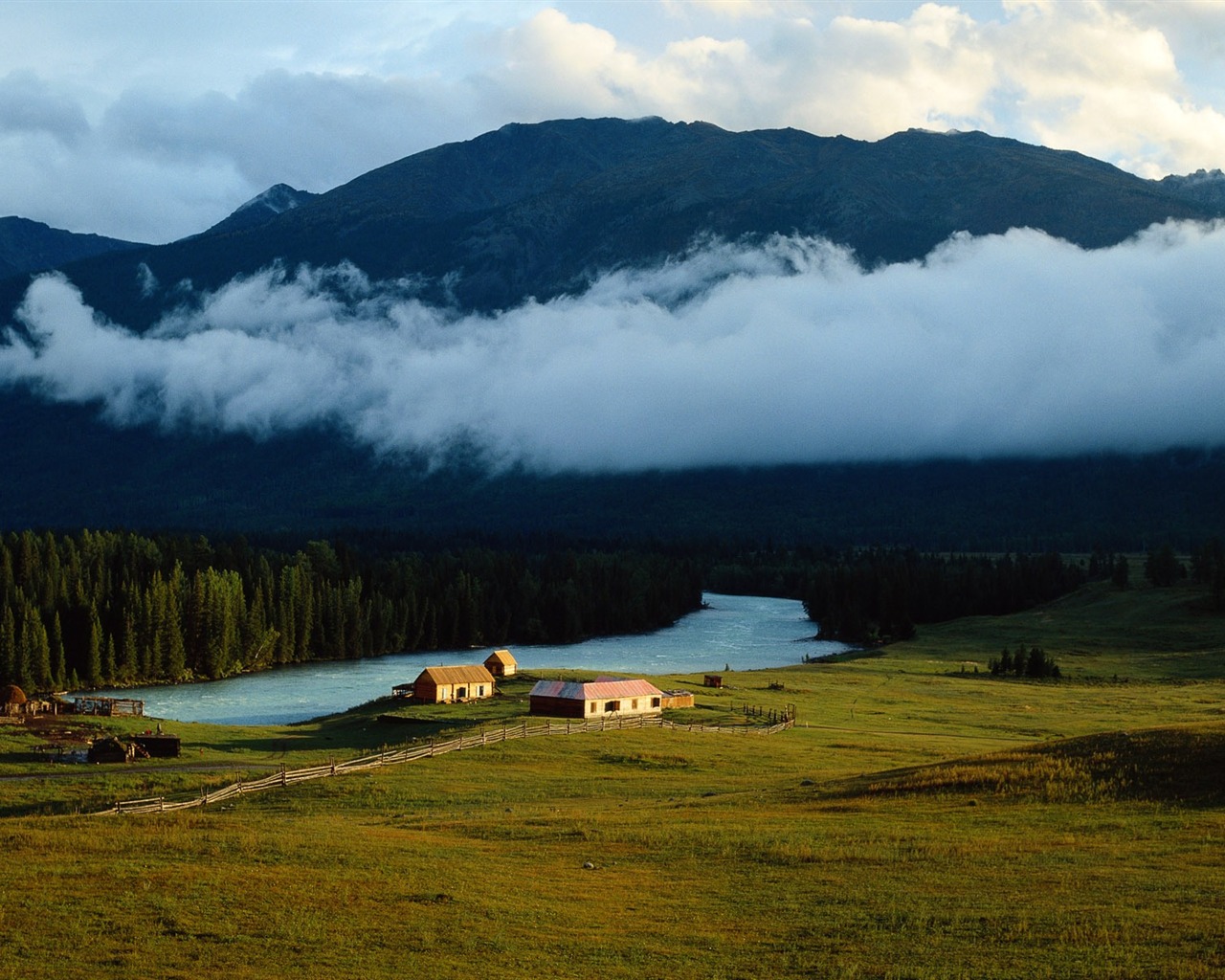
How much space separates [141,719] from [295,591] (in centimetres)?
9137

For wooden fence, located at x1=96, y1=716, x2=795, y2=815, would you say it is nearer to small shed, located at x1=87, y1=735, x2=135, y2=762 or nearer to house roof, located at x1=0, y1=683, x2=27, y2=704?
small shed, located at x1=87, y1=735, x2=135, y2=762

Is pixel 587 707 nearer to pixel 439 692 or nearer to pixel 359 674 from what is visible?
pixel 439 692

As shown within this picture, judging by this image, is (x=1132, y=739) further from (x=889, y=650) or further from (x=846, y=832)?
(x=889, y=650)

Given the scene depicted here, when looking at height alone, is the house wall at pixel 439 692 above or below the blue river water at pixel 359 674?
above

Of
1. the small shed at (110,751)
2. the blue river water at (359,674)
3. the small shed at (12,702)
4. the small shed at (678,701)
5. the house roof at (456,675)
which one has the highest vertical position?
the house roof at (456,675)

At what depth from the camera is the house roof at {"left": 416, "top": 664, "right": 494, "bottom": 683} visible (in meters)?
108

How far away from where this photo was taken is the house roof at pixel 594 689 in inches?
3772

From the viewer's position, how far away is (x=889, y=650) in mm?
178875

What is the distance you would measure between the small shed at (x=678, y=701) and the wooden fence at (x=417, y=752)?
500 centimetres

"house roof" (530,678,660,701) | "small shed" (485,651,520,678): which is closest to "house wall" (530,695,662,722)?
"house roof" (530,678,660,701)

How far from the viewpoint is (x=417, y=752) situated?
76.7 m

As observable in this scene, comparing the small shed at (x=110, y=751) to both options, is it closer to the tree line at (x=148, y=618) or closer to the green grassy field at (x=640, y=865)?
the green grassy field at (x=640, y=865)

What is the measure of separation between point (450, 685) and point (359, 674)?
59609 mm

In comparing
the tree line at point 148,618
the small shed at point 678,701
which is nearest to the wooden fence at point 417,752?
the small shed at point 678,701
